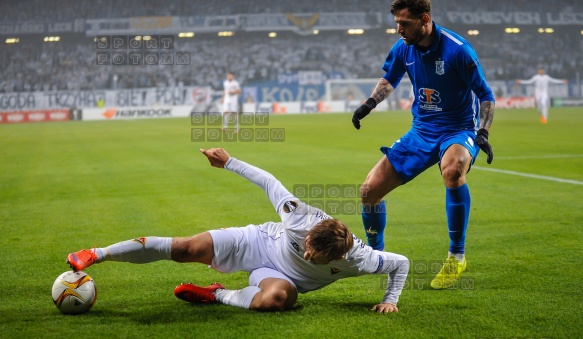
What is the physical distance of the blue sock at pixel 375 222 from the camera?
6.09 meters

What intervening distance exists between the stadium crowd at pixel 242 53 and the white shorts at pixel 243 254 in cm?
4356

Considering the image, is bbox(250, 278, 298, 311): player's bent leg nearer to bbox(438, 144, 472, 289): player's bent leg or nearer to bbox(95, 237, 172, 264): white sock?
bbox(95, 237, 172, 264): white sock

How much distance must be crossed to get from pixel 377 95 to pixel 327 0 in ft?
150

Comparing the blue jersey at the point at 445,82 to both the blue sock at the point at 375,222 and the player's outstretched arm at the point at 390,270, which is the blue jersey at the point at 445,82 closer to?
the blue sock at the point at 375,222

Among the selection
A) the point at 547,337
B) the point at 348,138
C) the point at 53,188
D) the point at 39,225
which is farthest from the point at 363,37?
the point at 547,337

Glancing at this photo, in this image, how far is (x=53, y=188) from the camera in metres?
12.1

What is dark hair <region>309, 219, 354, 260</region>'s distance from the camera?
441 cm

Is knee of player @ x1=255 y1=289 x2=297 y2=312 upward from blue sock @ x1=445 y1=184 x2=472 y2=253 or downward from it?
downward

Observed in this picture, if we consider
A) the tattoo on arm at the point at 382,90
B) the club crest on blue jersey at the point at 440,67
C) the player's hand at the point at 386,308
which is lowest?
the player's hand at the point at 386,308

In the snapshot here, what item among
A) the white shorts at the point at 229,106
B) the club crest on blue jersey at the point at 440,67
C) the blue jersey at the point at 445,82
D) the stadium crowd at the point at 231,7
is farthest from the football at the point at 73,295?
the stadium crowd at the point at 231,7

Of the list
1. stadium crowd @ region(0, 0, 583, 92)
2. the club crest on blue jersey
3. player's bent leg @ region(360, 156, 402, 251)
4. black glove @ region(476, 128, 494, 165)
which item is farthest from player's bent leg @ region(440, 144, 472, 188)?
stadium crowd @ region(0, 0, 583, 92)

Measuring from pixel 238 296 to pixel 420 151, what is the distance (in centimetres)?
205

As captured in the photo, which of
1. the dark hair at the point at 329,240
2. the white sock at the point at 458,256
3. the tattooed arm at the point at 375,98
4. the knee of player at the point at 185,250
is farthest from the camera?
the tattooed arm at the point at 375,98

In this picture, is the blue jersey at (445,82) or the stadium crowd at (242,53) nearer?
the blue jersey at (445,82)
